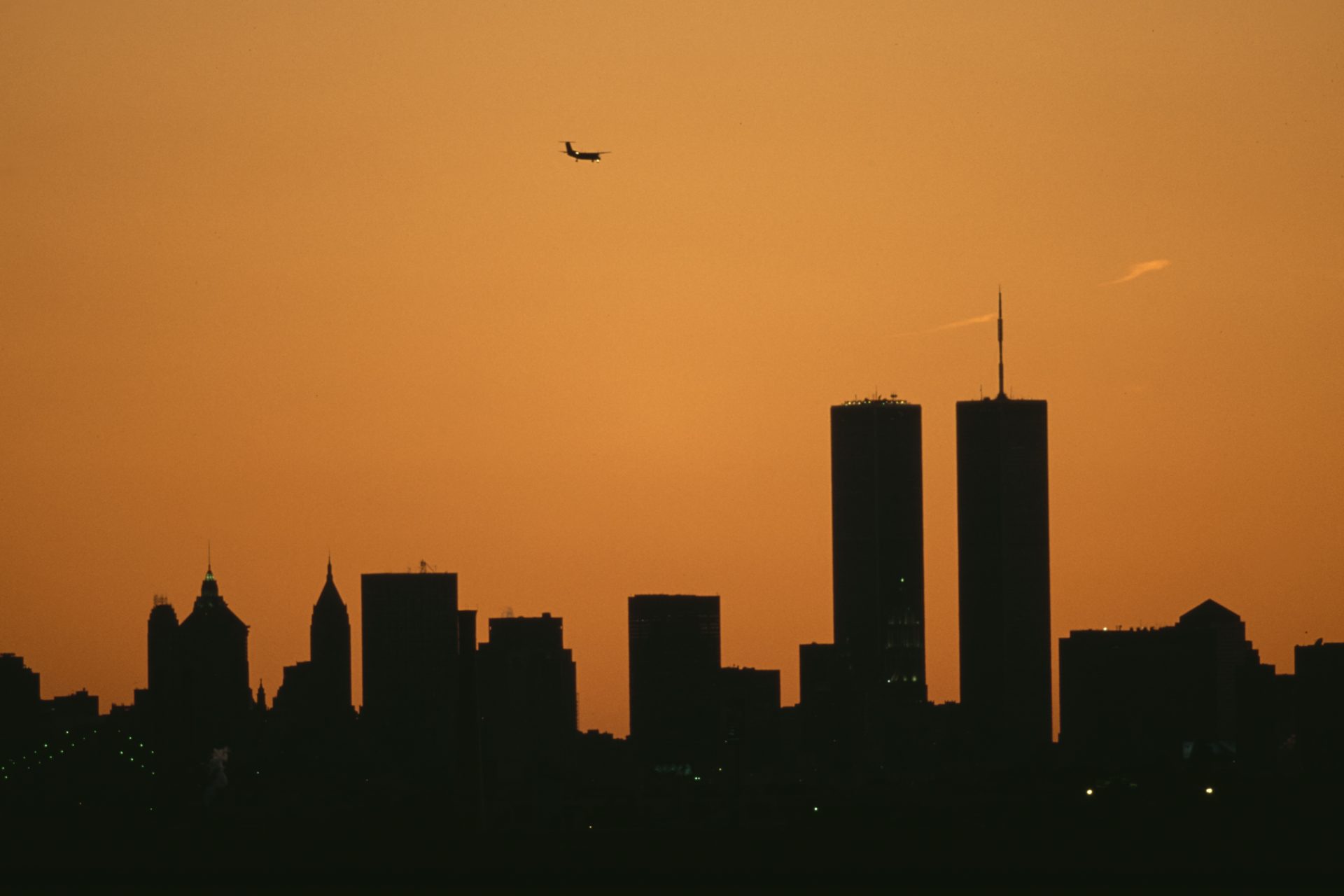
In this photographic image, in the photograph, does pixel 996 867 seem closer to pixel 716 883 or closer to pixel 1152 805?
pixel 716 883

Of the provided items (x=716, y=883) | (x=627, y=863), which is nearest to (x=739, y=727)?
(x=627, y=863)

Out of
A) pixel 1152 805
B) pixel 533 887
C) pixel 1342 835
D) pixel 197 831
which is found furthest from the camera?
pixel 1152 805

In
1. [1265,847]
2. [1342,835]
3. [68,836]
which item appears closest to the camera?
[1265,847]

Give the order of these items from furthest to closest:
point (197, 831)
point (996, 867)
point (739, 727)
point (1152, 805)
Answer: point (739, 727), point (1152, 805), point (197, 831), point (996, 867)

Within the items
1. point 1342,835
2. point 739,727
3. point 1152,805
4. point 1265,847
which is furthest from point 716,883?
point 739,727

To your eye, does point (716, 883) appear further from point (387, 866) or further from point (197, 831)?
point (197, 831)

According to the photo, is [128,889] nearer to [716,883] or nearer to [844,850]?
[716,883]

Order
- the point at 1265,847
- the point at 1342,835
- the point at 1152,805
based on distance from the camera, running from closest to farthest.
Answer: the point at 1265,847, the point at 1342,835, the point at 1152,805

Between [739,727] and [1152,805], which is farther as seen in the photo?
[739,727]

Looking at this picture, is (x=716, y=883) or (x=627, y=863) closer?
(x=716, y=883)
